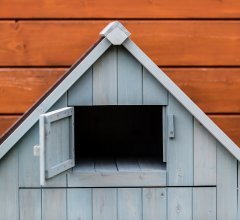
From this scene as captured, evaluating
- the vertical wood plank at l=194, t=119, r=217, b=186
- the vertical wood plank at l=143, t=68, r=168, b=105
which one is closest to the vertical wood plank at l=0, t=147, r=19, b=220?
the vertical wood plank at l=143, t=68, r=168, b=105

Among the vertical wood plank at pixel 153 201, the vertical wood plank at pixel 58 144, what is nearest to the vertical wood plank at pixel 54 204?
the vertical wood plank at pixel 58 144

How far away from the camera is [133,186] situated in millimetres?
1453

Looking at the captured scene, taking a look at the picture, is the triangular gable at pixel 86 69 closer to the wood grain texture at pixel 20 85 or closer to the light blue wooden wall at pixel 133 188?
the light blue wooden wall at pixel 133 188

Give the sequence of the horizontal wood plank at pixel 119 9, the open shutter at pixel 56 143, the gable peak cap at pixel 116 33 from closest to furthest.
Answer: the open shutter at pixel 56 143 → the gable peak cap at pixel 116 33 → the horizontal wood plank at pixel 119 9

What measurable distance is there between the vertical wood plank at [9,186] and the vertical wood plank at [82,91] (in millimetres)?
202

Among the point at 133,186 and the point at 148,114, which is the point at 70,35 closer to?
the point at 148,114

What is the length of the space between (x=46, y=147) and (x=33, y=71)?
864 millimetres

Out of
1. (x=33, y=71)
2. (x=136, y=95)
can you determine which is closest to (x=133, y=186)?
(x=136, y=95)

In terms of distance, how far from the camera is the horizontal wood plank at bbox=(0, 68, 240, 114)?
2.08 metres

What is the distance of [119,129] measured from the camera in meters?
1.97

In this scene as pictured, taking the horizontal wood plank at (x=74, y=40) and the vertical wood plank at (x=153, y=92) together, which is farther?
the horizontal wood plank at (x=74, y=40)

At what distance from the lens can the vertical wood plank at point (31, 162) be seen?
142 cm

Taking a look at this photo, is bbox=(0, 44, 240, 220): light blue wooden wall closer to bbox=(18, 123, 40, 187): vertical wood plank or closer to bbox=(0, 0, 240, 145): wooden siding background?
bbox=(18, 123, 40, 187): vertical wood plank

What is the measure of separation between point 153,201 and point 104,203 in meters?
0.13
